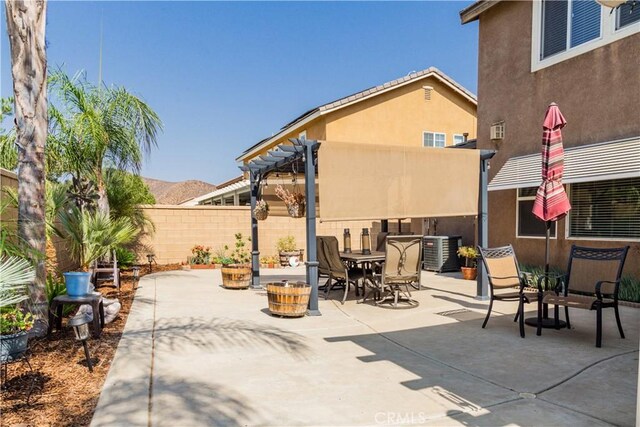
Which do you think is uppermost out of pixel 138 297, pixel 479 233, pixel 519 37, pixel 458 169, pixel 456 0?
pixel 456 0

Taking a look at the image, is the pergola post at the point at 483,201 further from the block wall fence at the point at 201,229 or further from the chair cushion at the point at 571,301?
the block wall fence at the point at 201,229

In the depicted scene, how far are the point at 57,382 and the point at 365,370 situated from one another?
119 inches

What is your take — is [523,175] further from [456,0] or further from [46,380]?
[46,380]

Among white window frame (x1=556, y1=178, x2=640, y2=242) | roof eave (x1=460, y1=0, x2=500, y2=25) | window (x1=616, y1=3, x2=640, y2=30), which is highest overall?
roof eave (x1=460, y1=0, x2=500, y2=25)

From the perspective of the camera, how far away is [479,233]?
8.72 meters

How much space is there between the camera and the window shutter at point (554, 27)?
9633 millimetres

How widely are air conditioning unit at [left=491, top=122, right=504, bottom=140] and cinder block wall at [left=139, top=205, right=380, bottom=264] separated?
7315mm

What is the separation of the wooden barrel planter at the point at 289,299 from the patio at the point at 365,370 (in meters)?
0.15

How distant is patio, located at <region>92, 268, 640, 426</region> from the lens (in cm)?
341

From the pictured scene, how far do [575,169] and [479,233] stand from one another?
2362 millimetres

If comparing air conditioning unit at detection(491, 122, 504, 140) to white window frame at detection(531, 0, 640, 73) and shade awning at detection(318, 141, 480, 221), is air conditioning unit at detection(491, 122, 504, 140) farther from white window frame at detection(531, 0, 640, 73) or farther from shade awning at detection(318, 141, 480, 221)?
shade awning at detection(318, 141, 480, 221)

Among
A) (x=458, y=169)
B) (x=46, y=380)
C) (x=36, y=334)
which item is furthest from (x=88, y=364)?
(x=458, y=169)

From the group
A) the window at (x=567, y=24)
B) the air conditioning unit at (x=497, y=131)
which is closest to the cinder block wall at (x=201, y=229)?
the air conditioning unit at (x=497, y=131)

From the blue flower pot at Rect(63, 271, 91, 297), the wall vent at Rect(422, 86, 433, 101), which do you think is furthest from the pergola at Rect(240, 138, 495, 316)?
the wall vent at Rect(422, 86, 433, 101)
